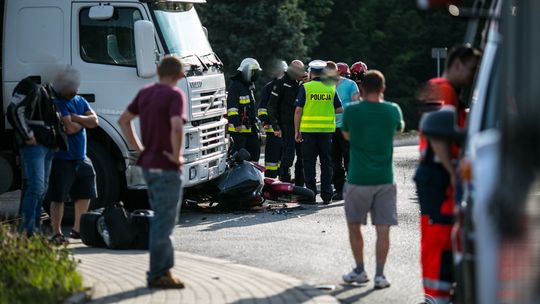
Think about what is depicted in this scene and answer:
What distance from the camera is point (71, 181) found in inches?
486

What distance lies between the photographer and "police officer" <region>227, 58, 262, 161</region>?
17562mm

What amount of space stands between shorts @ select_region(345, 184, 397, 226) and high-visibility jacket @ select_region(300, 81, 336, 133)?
6.05 metres

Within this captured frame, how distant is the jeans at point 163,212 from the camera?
355 inches

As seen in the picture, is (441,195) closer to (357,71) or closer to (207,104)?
(207,104)

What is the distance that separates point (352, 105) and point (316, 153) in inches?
250

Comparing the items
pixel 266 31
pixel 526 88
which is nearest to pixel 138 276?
pixel 526 88

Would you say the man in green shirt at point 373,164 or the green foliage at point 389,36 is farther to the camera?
the green foliage at point 389,36

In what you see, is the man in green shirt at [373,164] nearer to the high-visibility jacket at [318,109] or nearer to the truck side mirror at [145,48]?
the truck side mirror at [145,48]

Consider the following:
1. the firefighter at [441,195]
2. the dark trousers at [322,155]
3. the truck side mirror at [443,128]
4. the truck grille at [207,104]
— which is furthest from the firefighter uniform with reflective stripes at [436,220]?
the dark trousers at [322,155]

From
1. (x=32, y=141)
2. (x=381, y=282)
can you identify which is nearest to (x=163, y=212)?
(x=381, y=282)

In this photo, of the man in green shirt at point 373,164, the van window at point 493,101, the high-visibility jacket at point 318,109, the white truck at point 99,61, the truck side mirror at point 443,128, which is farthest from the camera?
the high-visibility jacket at point 318,109

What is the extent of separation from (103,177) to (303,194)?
317 cm

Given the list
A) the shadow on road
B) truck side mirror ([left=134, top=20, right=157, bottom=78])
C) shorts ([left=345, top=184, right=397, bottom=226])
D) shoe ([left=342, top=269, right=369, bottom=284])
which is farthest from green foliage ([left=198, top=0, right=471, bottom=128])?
shorts ([left=345, top=184, right=397, bottom=226])

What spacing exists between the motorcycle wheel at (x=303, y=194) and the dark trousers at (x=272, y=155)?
1915 millimetres
